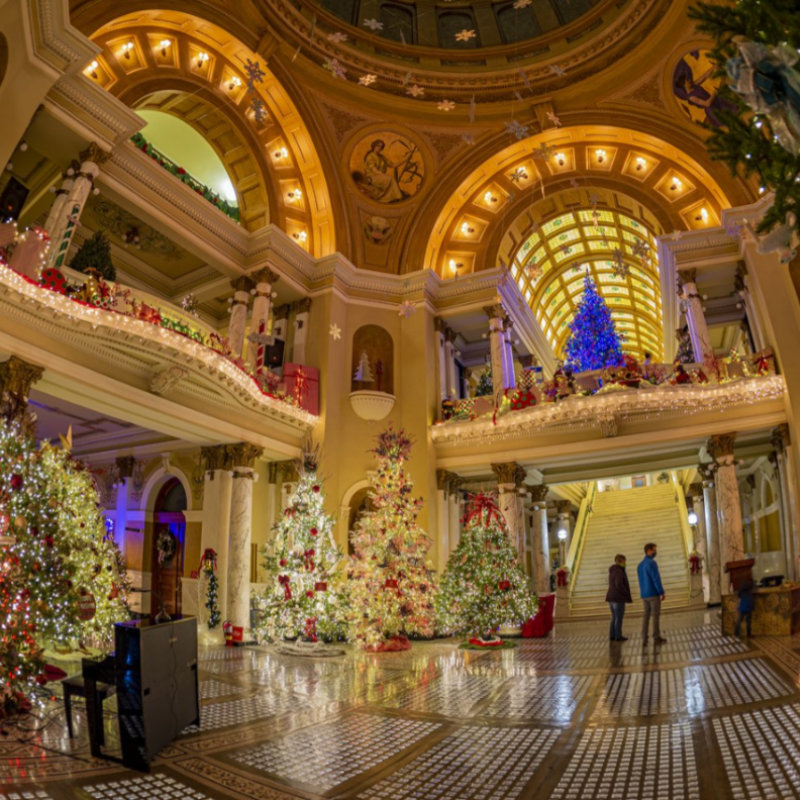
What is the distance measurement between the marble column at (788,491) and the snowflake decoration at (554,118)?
10.4 m

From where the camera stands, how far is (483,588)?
11805 mm

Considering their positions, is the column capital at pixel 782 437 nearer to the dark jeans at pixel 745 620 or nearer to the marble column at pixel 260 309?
the dark jeans at pixel 745 620

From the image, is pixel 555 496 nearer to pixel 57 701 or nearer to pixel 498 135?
pixel 498 135

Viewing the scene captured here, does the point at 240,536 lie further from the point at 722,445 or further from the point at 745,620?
the point at 722,445

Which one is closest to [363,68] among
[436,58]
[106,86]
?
[436,58]

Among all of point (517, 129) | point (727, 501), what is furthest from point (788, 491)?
point (517, 129)

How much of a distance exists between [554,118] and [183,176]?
10.6 metres

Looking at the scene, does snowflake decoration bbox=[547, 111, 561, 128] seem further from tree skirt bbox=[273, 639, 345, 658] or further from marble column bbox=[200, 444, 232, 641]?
tree skirt bbox=[273, 639, 345, 658]

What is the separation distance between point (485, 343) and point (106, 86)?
13.7 m

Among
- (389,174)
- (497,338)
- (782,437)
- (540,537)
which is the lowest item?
(540,537)

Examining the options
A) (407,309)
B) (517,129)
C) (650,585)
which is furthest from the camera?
(407,309)

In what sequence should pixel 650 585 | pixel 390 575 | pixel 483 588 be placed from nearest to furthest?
pixel 650 585 → pixel 483 588 → pixel 390 575

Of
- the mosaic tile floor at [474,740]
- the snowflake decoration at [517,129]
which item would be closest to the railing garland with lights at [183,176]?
the snowflake decoration at [517,129]

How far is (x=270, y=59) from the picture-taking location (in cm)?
1625
